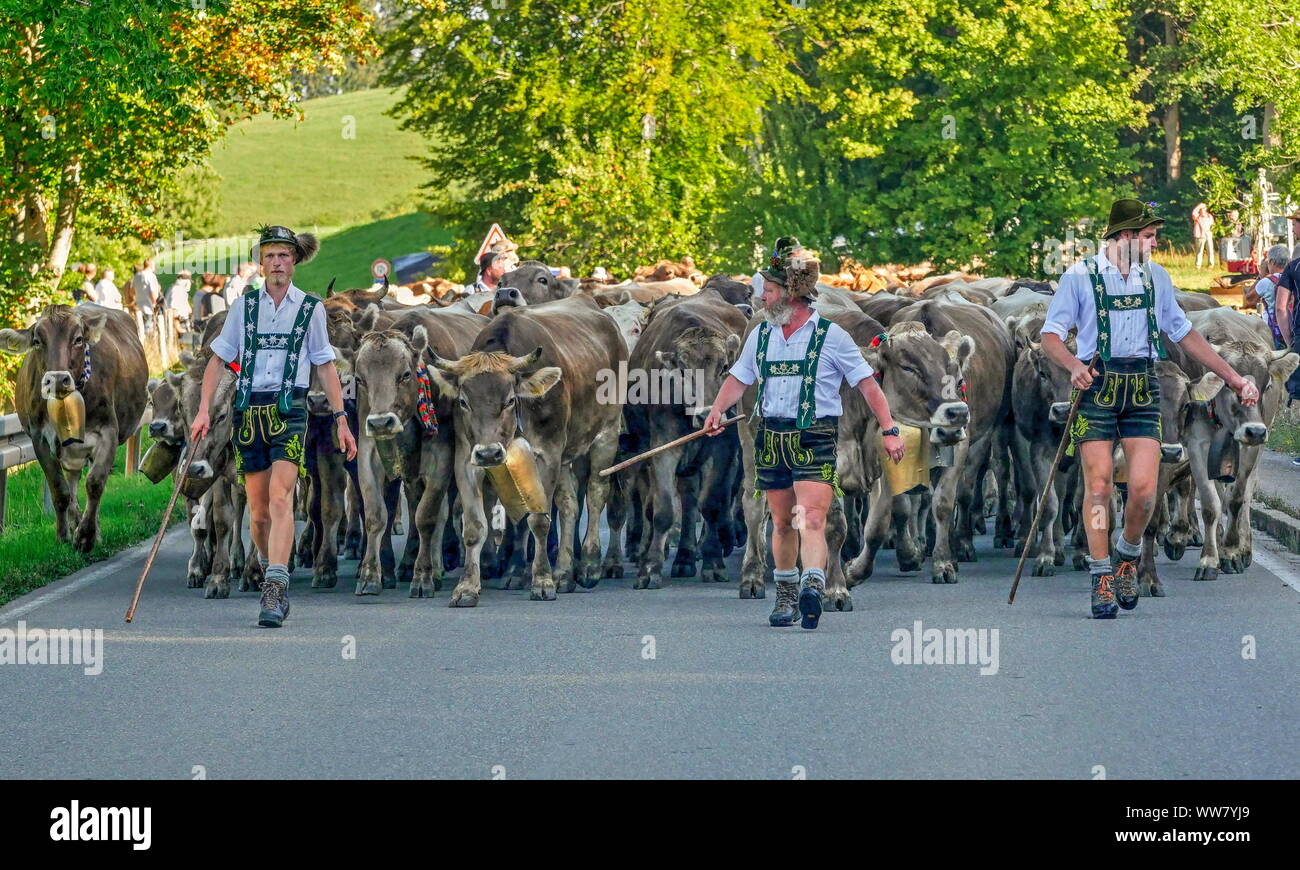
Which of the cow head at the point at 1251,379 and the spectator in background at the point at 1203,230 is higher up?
the spectator in background at the point at 1203,230

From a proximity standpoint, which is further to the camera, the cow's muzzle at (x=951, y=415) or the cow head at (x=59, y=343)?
the cow head at (x=59, y=343)

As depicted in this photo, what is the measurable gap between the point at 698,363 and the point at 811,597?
3.68 meters

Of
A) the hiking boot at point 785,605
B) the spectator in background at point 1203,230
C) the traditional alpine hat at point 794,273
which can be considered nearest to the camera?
the traditional alpine hat at point 794,273

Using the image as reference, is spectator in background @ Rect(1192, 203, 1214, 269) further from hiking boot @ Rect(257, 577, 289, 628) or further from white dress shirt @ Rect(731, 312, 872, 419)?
hiking boot @ Rect(257, 577, 289, 628)

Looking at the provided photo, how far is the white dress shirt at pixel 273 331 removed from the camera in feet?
42.0

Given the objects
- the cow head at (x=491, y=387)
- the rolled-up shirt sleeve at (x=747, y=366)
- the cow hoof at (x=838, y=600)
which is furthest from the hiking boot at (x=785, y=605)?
the cow head at (x=491, y=387)

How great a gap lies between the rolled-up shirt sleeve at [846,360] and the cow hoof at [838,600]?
1.65m

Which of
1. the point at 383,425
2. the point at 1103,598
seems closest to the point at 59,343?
the point at 383,425

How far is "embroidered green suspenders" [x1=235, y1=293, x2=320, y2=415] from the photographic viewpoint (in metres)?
12.8

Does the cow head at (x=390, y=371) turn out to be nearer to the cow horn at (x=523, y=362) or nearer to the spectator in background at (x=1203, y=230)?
the cow horn at (x=523, y=362)

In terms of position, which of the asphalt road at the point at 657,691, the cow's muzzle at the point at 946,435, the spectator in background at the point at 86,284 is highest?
the spectator in background at the point at 86,284

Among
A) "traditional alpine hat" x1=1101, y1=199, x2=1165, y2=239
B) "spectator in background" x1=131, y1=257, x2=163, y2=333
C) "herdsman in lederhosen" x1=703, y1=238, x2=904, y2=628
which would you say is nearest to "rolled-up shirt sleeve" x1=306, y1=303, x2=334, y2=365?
"herdsman in lederhosen" x1=703, y1=238, x2=904, y2=628

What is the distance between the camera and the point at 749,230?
4675 cm

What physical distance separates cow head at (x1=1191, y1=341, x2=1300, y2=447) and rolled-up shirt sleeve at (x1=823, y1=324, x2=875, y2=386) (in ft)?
10.6
